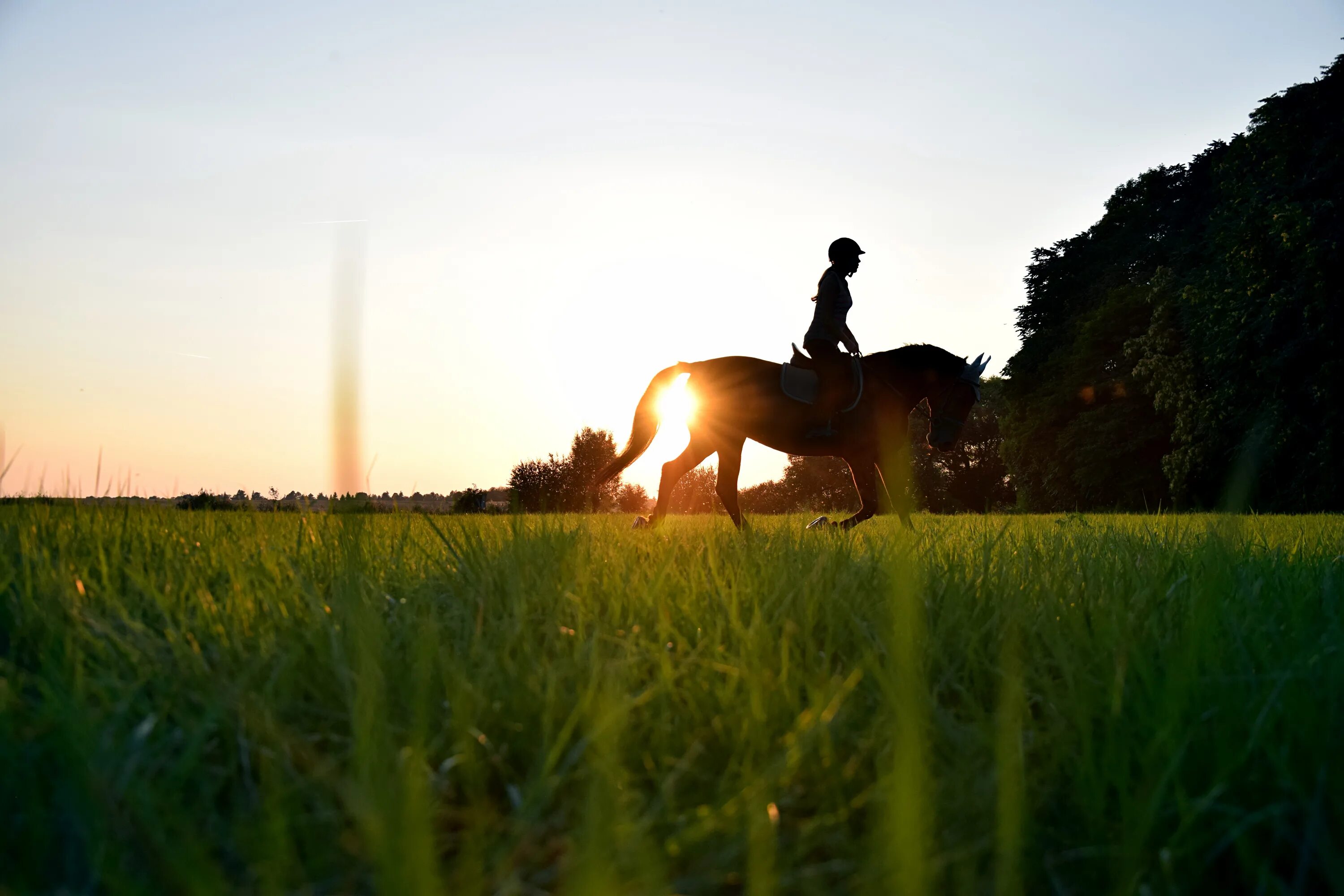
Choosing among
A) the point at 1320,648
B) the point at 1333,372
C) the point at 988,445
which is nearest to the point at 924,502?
the point at 988,445

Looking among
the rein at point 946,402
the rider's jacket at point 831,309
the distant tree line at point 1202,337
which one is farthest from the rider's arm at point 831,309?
the distant tree line at point 1202,337

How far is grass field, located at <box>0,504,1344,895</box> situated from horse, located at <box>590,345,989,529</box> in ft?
16.8

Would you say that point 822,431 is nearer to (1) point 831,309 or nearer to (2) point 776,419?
(2) point 776,419

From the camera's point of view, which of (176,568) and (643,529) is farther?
(643,529)

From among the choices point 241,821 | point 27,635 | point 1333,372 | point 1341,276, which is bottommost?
point 241,821

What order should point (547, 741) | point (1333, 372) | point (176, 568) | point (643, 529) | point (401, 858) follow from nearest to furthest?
1. point (401, 858)
2. point (547, 741)
3. point (176, 568)
4. point (643, 529)
5. point (1333, 372)

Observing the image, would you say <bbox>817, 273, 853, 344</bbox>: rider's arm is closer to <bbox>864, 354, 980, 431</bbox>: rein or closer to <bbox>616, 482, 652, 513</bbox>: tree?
<bbox>864, 354, 980, 431</bbox>: rein

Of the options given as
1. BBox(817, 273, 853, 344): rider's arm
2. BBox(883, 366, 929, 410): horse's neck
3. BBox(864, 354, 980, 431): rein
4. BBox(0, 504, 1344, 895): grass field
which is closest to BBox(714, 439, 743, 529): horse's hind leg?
BBox(817, 273, 853, 344): rider's arm

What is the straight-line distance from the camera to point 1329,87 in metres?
24.1

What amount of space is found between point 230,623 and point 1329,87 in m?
30.5

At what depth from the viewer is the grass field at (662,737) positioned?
1.51 m

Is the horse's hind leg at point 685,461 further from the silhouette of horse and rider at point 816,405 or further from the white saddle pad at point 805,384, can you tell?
the white saddle pad at point 805,384

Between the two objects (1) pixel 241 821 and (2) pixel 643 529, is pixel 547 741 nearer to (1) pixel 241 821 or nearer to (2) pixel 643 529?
(1) pixel 241 821

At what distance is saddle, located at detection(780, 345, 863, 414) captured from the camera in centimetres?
840
